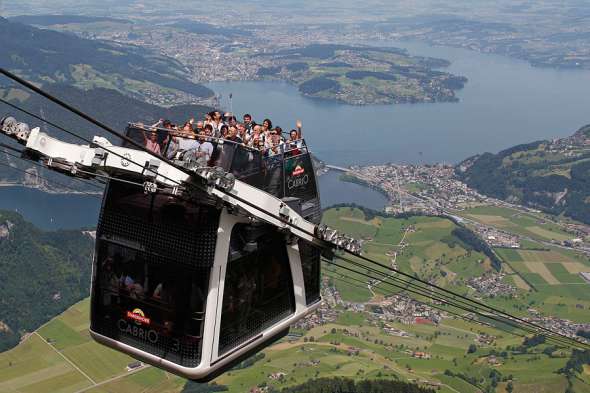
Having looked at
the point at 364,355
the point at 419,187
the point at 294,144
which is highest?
the point at 294,144

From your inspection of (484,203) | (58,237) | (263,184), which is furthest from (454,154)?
(263,184)

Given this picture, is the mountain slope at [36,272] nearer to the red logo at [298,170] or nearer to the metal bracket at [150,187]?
the red logo at [298,170]

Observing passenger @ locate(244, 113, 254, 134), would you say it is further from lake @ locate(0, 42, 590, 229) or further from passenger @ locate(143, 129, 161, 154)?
lake @ locate(0, 42, 590, 229)

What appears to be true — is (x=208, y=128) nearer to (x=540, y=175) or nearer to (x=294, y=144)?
(x=294, y=144)

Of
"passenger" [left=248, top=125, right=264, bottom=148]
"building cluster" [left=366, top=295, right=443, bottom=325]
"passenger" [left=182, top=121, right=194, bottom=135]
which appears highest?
"passenger" [left=182, top=121, right=194, bottom=135]

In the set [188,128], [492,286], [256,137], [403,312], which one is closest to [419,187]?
[492,286]

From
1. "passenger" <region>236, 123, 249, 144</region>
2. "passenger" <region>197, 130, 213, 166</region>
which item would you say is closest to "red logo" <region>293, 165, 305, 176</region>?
"passenger" <region>236, 123, 249, 144</region>
